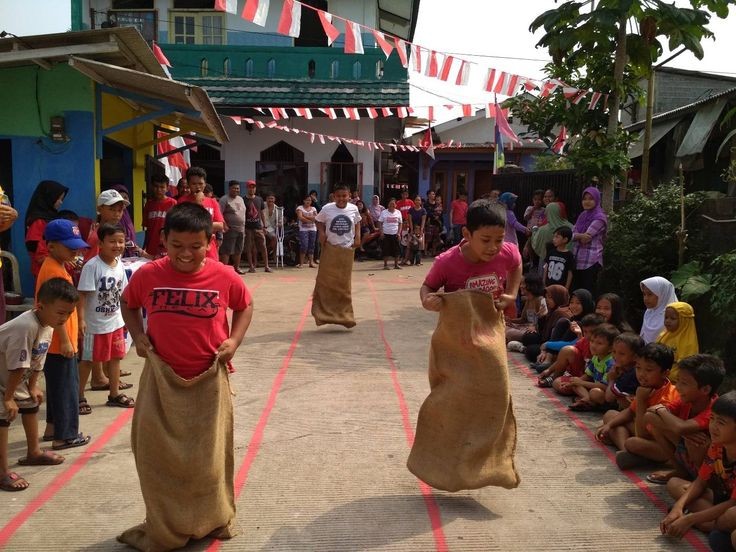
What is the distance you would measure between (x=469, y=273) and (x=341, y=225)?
14.3 feet

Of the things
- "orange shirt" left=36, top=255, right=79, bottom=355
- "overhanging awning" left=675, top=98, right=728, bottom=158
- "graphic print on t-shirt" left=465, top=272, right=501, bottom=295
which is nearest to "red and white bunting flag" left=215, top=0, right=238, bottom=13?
"orange shirt" left=36, top=255, right=79, bottom=355

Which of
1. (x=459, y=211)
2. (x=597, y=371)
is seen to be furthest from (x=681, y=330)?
(x=459, y=211)

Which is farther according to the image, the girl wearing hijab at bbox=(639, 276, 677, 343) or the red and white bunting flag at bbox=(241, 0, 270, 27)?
the red and white bunting flag at bbox=(241, 0, 270, 27)

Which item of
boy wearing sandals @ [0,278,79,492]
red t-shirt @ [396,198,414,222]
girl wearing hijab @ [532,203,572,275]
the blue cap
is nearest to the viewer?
boy wearing sandals @ [0,278,79,492]

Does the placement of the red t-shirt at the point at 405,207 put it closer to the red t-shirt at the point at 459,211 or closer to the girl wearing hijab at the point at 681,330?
the red t-shirt at the point at 459,211

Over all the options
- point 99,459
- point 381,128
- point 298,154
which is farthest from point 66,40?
point 381,128

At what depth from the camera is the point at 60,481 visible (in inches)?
157

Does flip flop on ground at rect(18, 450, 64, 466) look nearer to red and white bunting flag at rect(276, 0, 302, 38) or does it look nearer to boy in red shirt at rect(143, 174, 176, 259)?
boy in red shirt at rect(143, 174, 176, 259)

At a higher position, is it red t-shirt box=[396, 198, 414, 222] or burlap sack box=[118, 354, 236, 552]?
red t-shirt box=[396, 198, 414, 222]

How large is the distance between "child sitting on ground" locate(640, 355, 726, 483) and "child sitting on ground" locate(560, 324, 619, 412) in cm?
127

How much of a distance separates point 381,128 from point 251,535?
17.0m

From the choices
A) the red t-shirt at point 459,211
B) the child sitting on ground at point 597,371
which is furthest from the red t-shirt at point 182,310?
the red t-shirt at point 459,211

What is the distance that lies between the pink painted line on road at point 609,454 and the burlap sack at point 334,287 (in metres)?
2.23

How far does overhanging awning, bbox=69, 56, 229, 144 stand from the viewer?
6.54m
